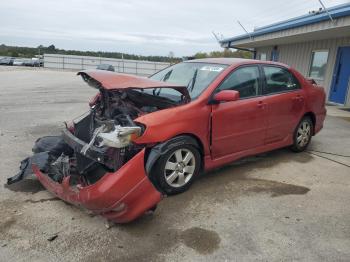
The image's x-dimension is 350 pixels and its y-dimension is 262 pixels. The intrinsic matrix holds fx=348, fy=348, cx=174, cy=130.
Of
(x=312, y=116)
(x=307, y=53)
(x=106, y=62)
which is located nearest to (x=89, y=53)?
(x=106, y=62)

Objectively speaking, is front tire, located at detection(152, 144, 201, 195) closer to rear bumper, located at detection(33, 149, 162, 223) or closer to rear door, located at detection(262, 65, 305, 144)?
rear bumper, located at detection(33, 149, 162, 223)

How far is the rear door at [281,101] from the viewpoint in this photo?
205 inches

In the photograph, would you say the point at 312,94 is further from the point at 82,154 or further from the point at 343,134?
the point at 82,154

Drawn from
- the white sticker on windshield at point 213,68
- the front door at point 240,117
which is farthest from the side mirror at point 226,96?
the white sticker on windshield at point 213,68

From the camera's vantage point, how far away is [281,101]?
5340 millimetres

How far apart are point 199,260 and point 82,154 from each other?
164cm

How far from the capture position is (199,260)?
9.64ft

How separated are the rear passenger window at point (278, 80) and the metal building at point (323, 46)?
5747 mm

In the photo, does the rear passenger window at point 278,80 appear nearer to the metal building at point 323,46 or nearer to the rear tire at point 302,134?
the rear tire at point 302,134

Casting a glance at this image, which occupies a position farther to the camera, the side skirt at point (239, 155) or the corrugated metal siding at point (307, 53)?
the corrugated metal siding at point (307, 53)

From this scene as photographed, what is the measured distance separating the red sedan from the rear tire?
0.26m

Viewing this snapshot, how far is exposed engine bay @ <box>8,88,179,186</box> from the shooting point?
3.47 m

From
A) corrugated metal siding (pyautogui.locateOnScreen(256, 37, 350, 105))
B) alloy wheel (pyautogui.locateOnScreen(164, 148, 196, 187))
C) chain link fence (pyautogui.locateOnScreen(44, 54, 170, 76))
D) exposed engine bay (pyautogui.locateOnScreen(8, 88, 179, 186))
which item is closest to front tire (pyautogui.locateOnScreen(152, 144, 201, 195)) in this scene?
alloy wheel (pyautogui.locateOnScreen(164, 148, 196, 187))

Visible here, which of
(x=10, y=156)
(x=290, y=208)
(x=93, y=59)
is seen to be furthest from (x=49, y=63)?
(x=290, y=208)
